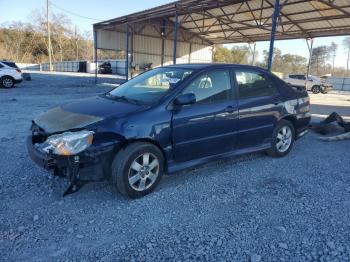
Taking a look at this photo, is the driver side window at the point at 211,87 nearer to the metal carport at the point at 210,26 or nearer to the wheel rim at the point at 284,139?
the wheel rim at the point at 284,139

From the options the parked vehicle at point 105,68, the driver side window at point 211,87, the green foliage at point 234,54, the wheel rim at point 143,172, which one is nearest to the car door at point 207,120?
the driver side window at point 211,87

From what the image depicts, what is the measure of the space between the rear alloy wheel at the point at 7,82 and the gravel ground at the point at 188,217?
13.3 metres

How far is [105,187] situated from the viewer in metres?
3.75

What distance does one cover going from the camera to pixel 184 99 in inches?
140

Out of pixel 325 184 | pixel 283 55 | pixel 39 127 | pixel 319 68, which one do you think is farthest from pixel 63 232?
pixel 319 68

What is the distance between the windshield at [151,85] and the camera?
3.81 meters

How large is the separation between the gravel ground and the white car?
13.3m

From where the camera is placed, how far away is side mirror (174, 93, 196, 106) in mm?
3566

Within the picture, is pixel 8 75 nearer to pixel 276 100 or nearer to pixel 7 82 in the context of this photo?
pixel 7 82

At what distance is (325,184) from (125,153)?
2900 millimetres

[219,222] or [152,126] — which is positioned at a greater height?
[152,126]

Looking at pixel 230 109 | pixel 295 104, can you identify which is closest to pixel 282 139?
pixel 295 104

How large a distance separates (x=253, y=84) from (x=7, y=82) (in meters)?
15.6

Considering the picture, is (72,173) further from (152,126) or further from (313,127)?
(313,127)
